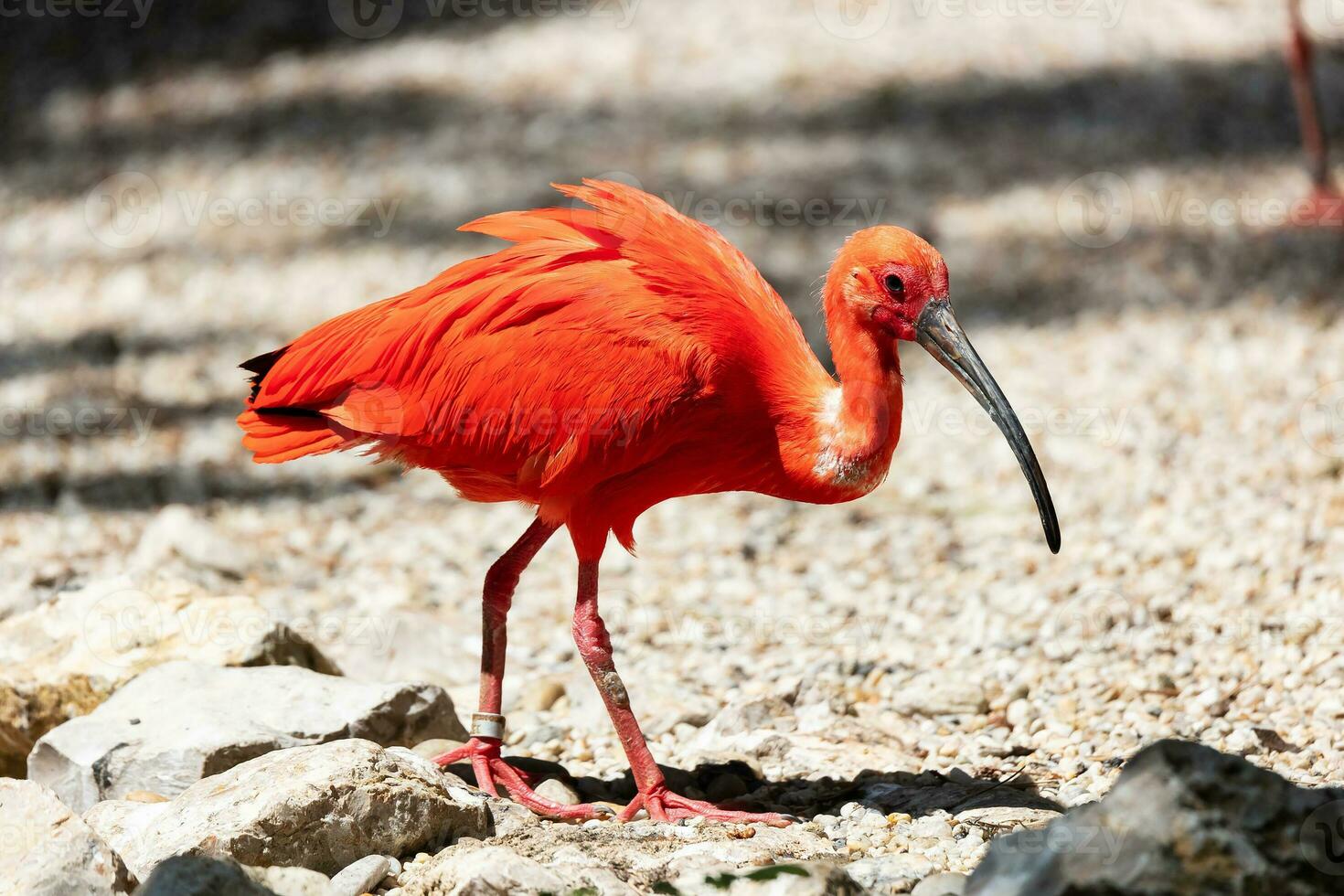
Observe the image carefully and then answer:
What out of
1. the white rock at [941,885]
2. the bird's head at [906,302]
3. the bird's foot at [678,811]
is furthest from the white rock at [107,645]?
the white rock at [941,885]

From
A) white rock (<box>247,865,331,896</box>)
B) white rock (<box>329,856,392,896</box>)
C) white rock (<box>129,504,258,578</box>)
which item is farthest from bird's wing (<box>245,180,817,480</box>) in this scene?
white rock (<box>129,504,258,578</box>)

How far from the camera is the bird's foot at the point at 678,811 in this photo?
4.43m

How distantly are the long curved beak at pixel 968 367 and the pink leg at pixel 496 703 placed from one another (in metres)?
1.41

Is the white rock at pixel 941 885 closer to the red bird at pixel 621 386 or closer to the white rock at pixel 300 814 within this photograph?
the red bird at pixel 621 386

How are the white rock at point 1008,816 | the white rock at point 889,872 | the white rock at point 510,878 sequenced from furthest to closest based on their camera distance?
1. the white rock at point 1008,816
2. the white rock at point 889,872
3. the white rock at point 510,878

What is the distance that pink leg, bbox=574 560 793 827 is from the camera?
14.7 ft

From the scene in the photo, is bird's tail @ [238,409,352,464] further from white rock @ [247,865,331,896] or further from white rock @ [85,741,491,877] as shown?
white rock @ [247,865,331,896]

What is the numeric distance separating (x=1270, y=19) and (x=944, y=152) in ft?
8.88

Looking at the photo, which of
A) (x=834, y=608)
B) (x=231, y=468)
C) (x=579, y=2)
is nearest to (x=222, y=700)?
(x=834, y=608)

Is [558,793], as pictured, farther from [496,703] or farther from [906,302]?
[906,302]

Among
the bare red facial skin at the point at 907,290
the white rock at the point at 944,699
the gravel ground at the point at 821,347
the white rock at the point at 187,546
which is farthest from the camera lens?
the white rock at the point at 187,546

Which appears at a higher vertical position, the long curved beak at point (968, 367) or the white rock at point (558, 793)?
the long curved beak at point (968, 367)

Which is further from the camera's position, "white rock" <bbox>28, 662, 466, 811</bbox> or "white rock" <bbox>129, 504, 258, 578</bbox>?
"white rock" <bbox>129, 504, 258, 578</bbox>

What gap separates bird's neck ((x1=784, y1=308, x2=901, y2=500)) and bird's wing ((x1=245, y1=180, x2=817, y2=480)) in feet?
0.69
